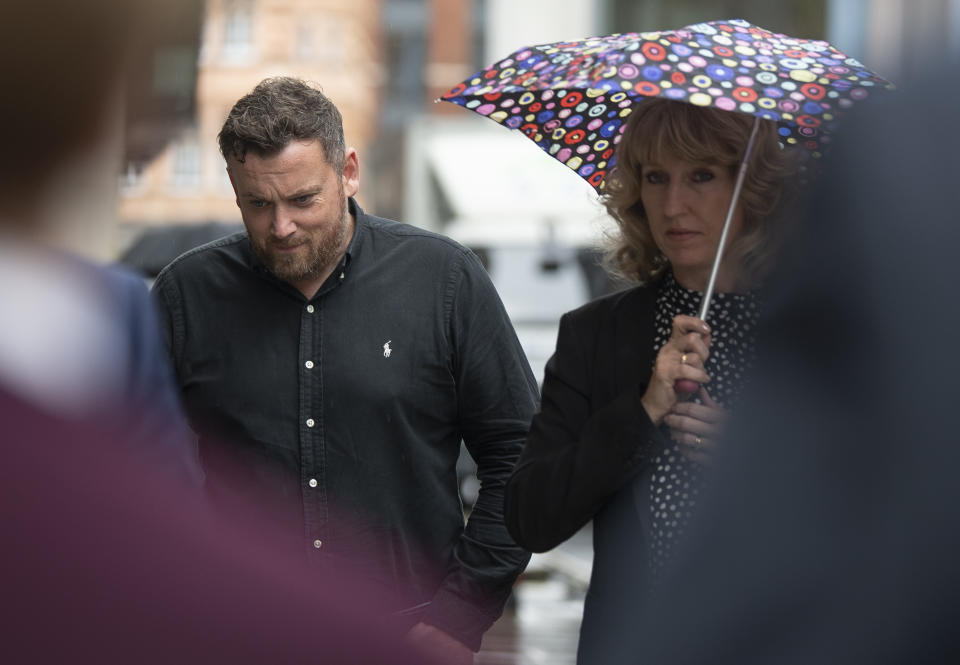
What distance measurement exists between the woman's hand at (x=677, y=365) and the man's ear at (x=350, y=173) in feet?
3.42

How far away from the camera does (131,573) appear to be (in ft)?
3.83

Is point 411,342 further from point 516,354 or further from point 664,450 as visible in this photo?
point 664,450

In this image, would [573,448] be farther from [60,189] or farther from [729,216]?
[60,189]

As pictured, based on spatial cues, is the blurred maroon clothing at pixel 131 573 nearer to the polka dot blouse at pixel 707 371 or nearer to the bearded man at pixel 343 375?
the polka dot blouse at pixel 707 371

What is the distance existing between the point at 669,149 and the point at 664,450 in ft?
1.88

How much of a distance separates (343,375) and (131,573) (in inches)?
83.8

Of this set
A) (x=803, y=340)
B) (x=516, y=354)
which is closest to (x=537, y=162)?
(x=516, y=354)

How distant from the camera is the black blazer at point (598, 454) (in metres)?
2.66

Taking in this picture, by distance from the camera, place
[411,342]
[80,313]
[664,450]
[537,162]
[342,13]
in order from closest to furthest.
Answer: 1. [80,313]
2. [664,450]
3. [411,342]
4. [537,162]
5. [342,13]

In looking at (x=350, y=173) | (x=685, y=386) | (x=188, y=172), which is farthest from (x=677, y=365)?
(x=188, y=172)

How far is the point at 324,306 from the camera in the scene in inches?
132

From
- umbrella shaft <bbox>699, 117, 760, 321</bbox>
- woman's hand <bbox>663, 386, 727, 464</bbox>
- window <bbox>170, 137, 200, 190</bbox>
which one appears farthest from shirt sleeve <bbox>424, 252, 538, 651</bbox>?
window <bbox>170, 137, 200, 190</bbox>

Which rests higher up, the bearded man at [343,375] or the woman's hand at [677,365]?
the woman's hand at [677,365]

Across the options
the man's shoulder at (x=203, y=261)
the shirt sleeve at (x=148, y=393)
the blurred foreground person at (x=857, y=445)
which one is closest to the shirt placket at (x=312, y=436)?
the man's shoulder at (x=203, y=261)
